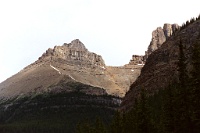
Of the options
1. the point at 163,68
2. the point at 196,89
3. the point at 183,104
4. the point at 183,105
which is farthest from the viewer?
the point at 163,68

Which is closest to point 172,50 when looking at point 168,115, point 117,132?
point 117,132

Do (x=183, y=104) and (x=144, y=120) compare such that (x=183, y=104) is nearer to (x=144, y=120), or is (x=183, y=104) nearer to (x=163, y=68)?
(x=144, y=120)

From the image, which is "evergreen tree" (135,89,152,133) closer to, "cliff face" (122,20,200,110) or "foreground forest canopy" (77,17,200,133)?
"foreground forest canopy" (77,17,200,133)

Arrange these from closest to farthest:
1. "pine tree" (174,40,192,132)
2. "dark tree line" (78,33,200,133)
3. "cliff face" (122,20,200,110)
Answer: "dark tree line" (78,33,200,133), "pine tree" (174,40,192,132), "cliff face" (122,20,200,110)

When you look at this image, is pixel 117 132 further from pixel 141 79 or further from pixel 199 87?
pixel 141 79

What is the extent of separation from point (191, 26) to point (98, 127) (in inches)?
3627

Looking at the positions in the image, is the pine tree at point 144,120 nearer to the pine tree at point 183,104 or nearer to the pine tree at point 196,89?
the pine tree at point 183,104

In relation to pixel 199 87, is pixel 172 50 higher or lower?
higher

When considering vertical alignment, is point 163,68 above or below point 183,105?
above

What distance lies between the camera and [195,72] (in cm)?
5897

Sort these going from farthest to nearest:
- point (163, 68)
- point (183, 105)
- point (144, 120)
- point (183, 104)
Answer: point (163, 68) < point (144, 120) < point (183, 104) < point (183, 105)

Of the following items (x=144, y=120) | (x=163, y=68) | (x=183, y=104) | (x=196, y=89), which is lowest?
(x=144, y=120)

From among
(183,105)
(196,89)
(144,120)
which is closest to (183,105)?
(183,105)

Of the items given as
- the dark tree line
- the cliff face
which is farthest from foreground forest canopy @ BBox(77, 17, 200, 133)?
the cliff face
